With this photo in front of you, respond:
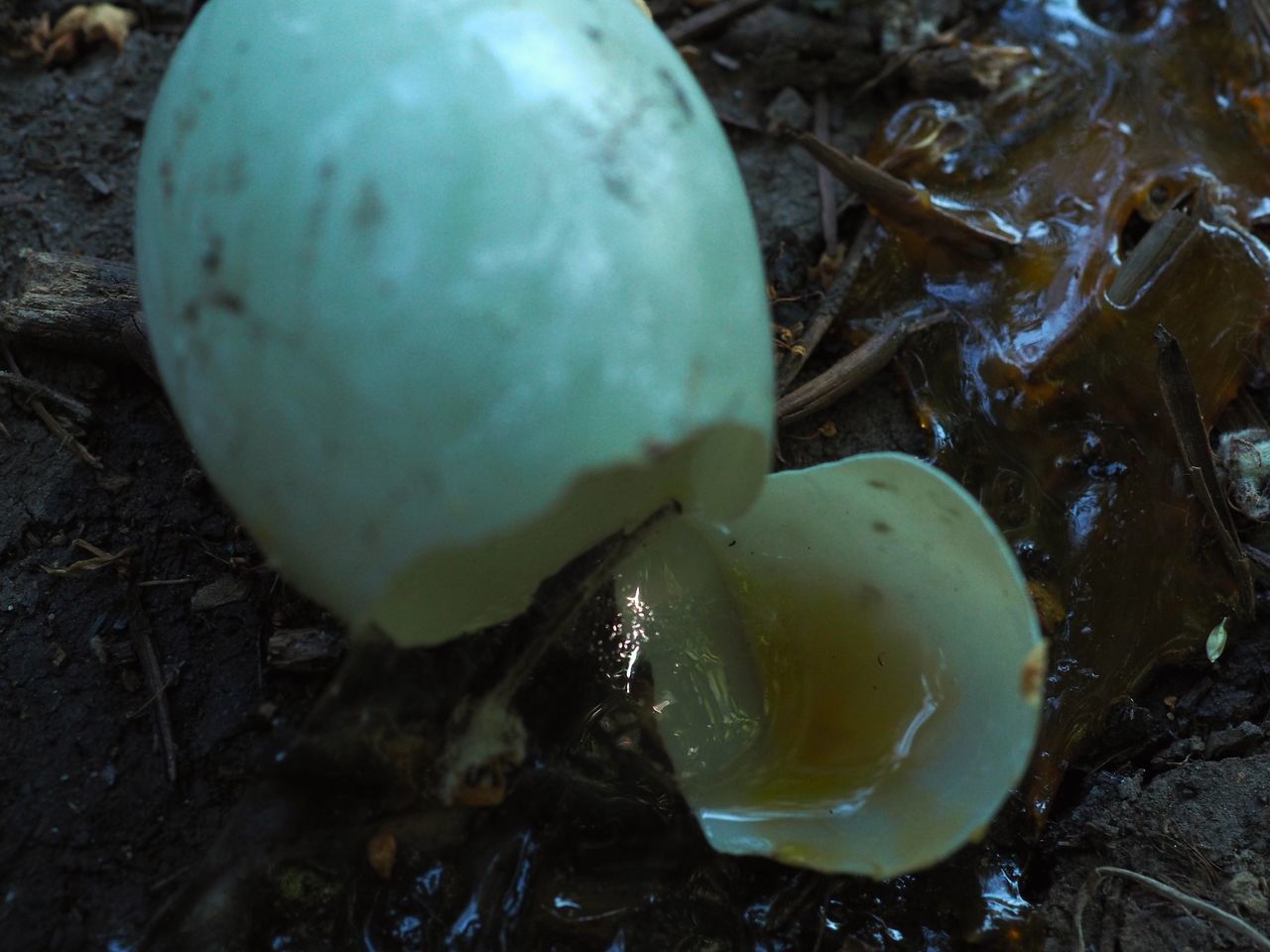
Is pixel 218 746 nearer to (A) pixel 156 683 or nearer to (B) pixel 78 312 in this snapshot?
(A) pixel 156 683

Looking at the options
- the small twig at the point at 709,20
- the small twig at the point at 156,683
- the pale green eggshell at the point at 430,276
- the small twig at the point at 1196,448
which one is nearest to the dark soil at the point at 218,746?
the small twig at the point at 156,683

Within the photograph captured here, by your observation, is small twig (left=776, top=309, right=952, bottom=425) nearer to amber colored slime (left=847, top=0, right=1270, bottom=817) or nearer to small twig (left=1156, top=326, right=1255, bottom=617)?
amber colored slime (left=847, top=0, right=1270, bottom=817)

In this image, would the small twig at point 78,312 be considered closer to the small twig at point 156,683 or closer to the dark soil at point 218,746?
the dark soil at point 218,746

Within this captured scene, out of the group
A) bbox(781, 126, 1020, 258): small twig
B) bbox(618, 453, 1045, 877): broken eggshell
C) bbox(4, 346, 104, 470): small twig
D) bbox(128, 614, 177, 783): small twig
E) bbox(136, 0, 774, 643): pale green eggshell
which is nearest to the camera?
bbox(136, 0, 774, 643): pale green eggshell

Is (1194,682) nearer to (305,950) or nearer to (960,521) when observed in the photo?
(960,521)

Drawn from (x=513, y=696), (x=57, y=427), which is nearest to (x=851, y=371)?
(x=513, y=696)

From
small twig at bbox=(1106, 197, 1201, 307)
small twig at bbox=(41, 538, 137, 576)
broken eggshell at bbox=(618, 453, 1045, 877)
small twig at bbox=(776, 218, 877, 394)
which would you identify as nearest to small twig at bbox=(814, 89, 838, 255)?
small twig at bbox=(776, 218, 877, 394)
